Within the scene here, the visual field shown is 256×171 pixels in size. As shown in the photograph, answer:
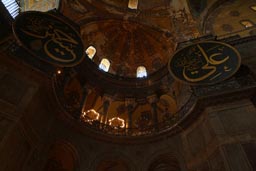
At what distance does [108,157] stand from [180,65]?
4798mm

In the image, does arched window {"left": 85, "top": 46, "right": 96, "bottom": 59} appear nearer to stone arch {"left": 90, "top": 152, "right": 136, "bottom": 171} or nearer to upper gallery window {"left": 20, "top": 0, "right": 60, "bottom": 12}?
upper gallery window {"left": 20, "top": 0, "right": 60, "bottom": 12}

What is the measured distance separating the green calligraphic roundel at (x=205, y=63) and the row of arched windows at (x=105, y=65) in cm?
530

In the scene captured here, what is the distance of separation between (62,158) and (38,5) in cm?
821

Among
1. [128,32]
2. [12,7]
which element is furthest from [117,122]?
[12,7]

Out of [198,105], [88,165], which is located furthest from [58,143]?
[198,105]

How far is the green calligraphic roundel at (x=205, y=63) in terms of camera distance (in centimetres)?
806

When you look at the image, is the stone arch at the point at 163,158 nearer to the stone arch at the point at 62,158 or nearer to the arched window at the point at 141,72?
the stone arch at the point at 62,158

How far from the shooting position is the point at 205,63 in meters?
8.70

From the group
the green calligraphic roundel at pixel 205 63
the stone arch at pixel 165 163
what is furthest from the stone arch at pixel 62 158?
the green calligraphic roundel at pixel 205 63

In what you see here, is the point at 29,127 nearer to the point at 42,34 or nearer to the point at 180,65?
the point at 42,34

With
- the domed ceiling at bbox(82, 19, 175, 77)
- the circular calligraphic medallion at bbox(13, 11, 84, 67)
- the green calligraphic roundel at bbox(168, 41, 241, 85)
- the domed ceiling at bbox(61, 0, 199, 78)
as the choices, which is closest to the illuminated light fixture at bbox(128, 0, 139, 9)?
the domed ceiling at bbox(61, 0, 199, 78)

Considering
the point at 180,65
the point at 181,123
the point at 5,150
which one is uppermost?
the point at 180,65

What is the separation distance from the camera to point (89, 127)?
32.2ft

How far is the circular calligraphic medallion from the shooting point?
26.4 ft
